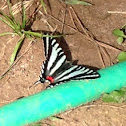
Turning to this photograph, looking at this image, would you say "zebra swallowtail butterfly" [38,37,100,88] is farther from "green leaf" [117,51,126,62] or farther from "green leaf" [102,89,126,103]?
"green leaf" [117,51,126,62]

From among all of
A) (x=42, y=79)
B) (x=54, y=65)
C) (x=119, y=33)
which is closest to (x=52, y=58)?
(x=54, y=65)

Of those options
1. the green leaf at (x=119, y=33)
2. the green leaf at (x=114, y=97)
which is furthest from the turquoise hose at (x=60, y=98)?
the green leaf at (x=119, y=33)

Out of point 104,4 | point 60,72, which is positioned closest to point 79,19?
point 104,4

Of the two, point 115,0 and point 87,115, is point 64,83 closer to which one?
point 87,115

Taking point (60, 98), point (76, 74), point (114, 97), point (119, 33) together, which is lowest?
point (114, 97)

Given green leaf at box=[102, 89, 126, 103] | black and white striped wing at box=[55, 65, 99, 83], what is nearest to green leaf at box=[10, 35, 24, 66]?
black and white striped wing at box=[55, 65, 99, 83]

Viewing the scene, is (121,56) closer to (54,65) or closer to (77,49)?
(77,49)
